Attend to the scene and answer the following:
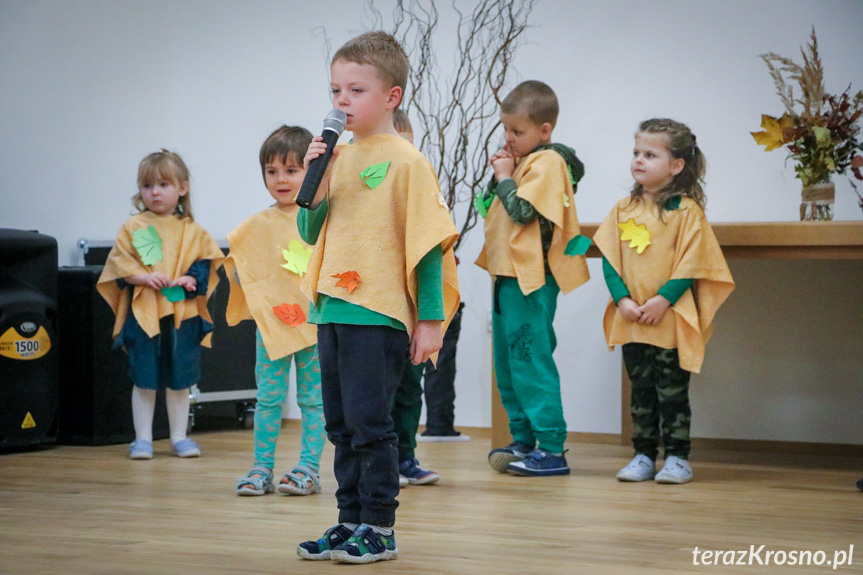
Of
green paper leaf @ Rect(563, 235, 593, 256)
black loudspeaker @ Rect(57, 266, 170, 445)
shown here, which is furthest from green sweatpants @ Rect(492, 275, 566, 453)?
black loudspeaker @ Rect(57, 266, 170, 445)

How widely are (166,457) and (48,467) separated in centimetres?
40

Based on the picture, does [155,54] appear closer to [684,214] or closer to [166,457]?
[166,457]

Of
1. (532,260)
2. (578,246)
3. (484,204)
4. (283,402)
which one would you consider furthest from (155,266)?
(578,246)

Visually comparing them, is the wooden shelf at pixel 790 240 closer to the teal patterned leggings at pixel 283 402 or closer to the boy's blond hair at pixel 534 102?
the boy's blond hair at pixel 534 102

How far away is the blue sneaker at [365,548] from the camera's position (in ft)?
5.97

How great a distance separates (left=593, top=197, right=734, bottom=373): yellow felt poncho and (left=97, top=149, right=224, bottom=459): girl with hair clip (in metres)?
1.40

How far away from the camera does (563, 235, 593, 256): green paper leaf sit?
3031mm

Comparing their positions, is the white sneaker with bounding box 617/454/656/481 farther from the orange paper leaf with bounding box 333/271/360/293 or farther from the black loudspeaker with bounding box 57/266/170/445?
the black loudspeaker with bounding box 57/266/170/445

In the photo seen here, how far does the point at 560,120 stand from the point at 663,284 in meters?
1.19

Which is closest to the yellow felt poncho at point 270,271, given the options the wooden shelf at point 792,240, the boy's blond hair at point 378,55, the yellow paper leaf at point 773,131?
the boy's blond hair at point 378,55

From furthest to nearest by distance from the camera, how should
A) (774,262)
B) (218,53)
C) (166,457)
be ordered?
1. (218,53)
2. (774,262)
3. (166,457)

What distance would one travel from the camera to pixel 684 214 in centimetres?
293

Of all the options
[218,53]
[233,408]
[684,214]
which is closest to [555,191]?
[684,214]

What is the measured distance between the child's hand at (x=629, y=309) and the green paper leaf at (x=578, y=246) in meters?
0.20
